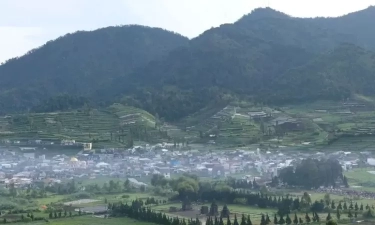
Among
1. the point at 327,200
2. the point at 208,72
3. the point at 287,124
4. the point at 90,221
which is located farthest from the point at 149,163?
the point at 208,72

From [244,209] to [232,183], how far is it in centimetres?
665

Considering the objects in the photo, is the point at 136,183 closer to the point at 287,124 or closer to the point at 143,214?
the point at 143,214

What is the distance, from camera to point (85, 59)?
139750 mm

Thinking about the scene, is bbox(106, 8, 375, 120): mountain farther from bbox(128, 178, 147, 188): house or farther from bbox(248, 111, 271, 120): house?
bbox(128, 178, 147, 188): house

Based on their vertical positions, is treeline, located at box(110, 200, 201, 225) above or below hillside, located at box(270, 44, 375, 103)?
below

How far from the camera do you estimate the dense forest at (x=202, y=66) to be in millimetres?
75438

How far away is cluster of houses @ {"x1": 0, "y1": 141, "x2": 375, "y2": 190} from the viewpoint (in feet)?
145

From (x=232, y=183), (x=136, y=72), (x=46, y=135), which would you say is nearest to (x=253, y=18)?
(x=136, y=72)

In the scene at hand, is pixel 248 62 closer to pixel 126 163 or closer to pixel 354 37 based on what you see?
pixel 354 37

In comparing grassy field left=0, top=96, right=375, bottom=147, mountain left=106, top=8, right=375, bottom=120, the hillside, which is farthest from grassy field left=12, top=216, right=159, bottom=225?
mountain left=106, top=8, right=375, bottom=120

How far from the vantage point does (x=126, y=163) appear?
50281mm

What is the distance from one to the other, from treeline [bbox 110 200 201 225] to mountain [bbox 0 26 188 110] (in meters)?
87.9

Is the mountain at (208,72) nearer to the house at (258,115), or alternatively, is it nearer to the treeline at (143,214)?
the house at (258,115)

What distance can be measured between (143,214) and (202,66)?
6967 centimetres
